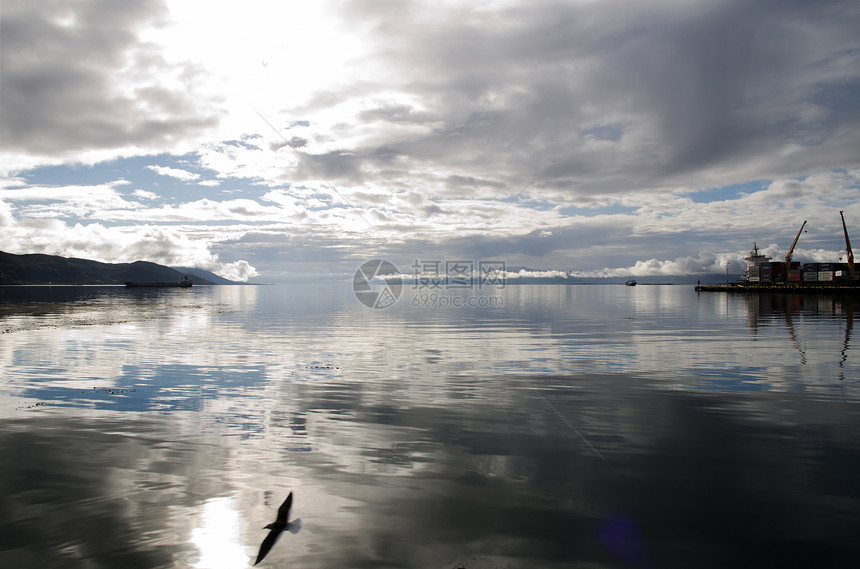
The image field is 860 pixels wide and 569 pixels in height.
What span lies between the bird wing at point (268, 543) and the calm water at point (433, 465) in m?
0.15

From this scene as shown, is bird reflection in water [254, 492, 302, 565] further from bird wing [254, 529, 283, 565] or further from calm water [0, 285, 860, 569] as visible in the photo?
calm water [0, 285, 860, 569]

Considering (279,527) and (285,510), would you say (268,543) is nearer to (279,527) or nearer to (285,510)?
(279,527)

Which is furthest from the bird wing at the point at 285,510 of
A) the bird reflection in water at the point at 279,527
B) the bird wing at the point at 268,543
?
the bird wing at the point at 268,543

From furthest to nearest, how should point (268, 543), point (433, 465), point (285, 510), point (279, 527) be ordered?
point (433, 465) < point (285, 510) < point (279, 527) < point (268, 543)

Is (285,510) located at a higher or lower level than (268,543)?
higher

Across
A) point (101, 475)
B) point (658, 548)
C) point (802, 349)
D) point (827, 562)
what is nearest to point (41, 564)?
point (101, 475)

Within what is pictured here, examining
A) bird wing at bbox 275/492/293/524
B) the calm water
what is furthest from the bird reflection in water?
the calm water

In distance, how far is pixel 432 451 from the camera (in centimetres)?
1308

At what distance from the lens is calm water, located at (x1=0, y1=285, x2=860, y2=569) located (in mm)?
8297

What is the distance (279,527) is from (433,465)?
14.1 ft

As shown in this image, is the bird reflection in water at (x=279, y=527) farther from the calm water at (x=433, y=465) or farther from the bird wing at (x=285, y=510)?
the calm water at (x=433, y=465)

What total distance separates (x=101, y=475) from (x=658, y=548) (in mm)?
12751

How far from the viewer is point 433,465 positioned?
39.2ft

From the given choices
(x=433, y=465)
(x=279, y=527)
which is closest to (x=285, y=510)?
(x=279, y=527)
